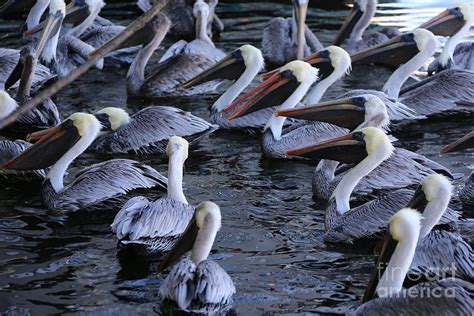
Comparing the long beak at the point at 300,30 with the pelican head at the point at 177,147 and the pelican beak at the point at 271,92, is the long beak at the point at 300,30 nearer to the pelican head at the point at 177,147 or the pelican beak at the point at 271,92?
the pelican beak at the point at 271,92

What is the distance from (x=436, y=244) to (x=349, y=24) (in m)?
5.29

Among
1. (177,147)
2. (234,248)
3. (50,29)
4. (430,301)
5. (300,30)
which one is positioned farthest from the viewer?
(300,30)

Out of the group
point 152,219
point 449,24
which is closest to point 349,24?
point 449,24

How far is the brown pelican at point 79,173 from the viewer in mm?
6281

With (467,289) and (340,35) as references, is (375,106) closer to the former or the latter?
(467,289)

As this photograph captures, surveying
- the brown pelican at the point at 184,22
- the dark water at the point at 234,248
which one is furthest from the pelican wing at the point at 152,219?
the brown pelican at the point at 184,22

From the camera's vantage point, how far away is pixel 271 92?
7566 millimetres

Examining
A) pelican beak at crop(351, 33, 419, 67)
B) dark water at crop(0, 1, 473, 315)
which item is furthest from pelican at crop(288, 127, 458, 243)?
pelican beak at crop(351, 33, 419, 67)

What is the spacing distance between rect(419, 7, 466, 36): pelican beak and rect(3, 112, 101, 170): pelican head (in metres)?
3.85

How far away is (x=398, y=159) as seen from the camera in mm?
6367

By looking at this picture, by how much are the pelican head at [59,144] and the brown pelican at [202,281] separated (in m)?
1.78

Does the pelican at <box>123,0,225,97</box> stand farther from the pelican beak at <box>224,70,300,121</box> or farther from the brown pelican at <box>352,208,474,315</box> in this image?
the brown pelican at <box>352,208,474,315</box>

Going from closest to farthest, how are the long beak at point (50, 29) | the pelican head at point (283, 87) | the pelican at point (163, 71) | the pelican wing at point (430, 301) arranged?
1. the pelican wing at point (430, 301)
2. the pelican head at point (283, 87)
3. the pelican at point (163, 71)
4. the long beak at point (50, 29)

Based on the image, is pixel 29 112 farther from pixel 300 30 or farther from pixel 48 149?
pixel 300 30
